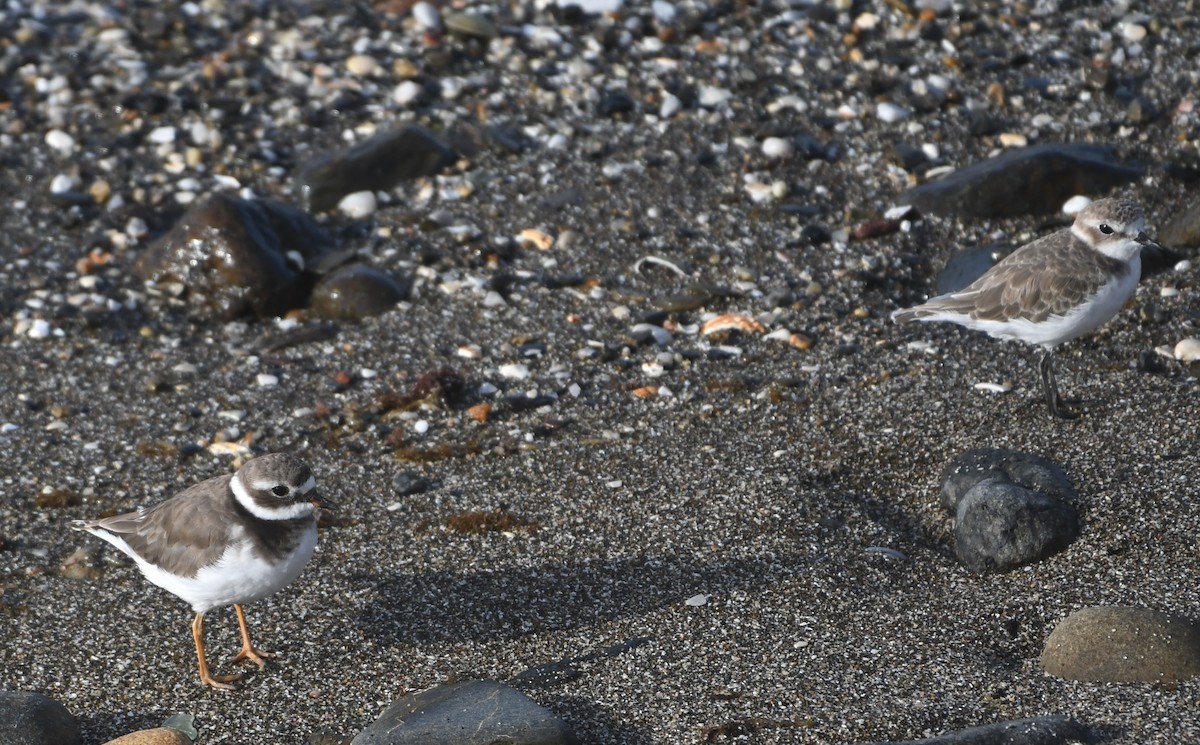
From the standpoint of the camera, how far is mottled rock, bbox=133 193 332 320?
771cm

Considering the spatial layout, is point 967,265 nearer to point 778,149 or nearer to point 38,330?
point 778,149

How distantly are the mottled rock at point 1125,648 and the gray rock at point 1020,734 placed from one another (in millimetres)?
318

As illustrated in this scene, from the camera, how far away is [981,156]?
8500 mm

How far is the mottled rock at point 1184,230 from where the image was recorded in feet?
24.3

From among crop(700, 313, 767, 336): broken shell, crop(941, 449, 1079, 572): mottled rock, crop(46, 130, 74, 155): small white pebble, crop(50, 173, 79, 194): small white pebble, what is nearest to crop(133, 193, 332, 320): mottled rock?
crop(50, 173, 79, 194): small white pebble

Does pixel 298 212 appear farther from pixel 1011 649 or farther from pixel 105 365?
pixel 1011 649

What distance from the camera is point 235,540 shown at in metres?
5.07

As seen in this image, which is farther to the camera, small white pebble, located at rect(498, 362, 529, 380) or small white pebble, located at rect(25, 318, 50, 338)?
small white pebble, located at rect(25, 318, 50, 338)

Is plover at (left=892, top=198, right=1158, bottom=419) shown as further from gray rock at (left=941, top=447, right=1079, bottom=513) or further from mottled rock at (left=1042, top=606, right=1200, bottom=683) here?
mottled rock at (left=1042, top=606, right=1200, bottom=683)

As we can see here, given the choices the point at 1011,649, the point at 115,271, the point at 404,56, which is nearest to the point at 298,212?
the point at 115,271

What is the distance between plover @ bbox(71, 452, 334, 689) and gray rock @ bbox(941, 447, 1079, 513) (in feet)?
9.19

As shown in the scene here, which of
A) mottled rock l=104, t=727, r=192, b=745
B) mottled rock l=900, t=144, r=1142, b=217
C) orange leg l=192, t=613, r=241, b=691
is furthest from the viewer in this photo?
mottled rock l=900, t=144, r=1142, b=217

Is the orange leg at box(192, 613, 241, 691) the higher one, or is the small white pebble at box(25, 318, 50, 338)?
the orange leg at box(192, 613, 241, 691)

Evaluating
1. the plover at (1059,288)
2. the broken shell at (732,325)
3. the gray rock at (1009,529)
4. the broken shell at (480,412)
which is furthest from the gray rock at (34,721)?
the plover at (1059,288)
